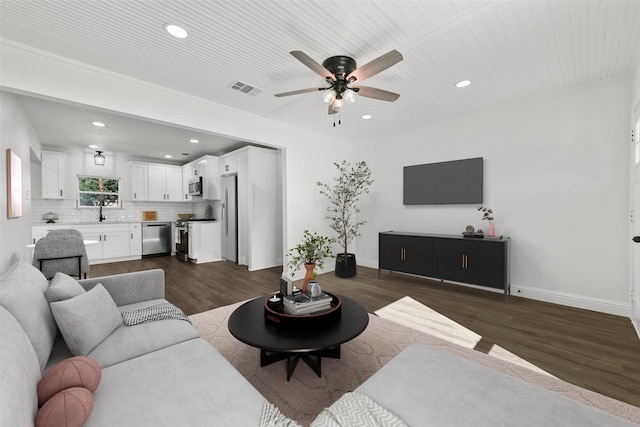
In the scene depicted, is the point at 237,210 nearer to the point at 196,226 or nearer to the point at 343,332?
the point at 196,226

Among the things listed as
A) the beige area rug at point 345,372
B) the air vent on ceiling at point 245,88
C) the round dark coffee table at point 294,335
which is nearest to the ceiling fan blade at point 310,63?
the air vent on ceiling at point 245,88

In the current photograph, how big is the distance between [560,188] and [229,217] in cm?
573

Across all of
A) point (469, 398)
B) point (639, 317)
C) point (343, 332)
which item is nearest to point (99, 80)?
point (343, 332)

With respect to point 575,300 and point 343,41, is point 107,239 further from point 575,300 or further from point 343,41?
point 575,300

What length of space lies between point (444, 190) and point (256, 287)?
133 inches

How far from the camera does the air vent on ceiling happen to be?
3.10 meters

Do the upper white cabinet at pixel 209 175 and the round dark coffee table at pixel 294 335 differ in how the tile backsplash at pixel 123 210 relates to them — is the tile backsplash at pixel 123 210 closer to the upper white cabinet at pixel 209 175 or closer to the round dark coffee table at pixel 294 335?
the upper white cabinet at pixel 209 175

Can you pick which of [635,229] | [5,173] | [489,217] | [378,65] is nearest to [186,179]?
[5,173]

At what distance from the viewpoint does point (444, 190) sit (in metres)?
4.35

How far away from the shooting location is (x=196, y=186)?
6.66 meters

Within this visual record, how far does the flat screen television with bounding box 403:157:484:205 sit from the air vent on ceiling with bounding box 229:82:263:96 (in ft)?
9.53

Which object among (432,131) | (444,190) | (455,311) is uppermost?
(432,131)

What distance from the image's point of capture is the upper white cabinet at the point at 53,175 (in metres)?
5.75

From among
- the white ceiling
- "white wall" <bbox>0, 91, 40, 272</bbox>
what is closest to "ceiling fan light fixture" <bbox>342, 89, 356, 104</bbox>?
the white ceiling
